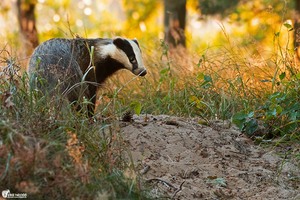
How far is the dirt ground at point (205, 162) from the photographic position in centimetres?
482

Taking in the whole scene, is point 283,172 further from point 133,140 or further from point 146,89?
point 146,89

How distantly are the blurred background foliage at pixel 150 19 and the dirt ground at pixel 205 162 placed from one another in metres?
1.61

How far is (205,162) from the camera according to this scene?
17.2 ft

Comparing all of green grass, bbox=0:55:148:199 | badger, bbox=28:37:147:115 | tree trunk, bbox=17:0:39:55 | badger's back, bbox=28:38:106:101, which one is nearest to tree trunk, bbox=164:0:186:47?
tree trunk, bbox=17:0:39:55

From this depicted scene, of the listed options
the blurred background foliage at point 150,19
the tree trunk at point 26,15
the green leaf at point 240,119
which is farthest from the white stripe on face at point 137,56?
the tree trunk at point 26,15

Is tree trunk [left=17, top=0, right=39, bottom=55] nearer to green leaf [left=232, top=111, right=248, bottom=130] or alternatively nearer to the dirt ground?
the dirt ground

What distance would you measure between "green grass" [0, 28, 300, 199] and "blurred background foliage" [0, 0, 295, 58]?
26.7 inches

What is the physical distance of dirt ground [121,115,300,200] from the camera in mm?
4816

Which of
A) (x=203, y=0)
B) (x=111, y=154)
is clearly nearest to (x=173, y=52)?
(x=203, y=0)

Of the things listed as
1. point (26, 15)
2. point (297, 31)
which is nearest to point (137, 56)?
point (297, 31)

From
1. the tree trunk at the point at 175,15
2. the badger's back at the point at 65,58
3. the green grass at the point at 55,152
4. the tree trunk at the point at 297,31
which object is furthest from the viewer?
the tree trunk at the point at 175,15

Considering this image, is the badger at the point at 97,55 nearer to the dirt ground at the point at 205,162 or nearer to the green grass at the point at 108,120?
the green grass at the point at 108,120

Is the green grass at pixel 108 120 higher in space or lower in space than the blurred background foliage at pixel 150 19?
higher

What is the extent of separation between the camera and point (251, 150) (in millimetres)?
5598
